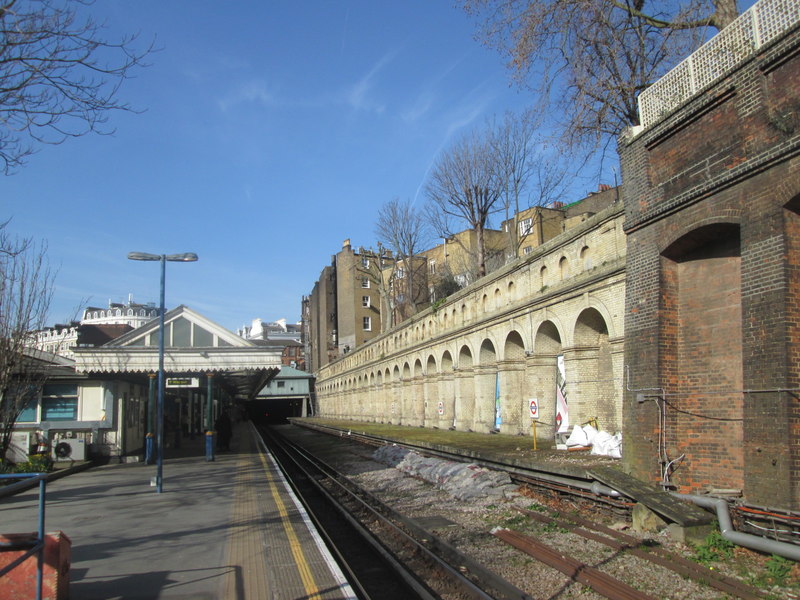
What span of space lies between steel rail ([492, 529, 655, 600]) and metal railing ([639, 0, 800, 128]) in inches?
271

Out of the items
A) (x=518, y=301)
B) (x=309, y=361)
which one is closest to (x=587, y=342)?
(x=518, y=301)

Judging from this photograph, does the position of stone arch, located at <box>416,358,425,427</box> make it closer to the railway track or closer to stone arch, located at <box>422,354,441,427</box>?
stone arch, located at <box>422,354,441,427</box>

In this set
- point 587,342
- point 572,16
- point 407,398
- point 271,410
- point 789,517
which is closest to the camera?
point 789,517

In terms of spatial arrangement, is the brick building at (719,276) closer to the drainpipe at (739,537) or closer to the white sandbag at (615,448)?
the drainpipe at (739,537)

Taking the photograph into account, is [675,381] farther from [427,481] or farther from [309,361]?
[309,361]

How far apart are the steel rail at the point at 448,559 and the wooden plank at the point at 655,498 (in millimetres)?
2675

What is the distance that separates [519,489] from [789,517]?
5.96m

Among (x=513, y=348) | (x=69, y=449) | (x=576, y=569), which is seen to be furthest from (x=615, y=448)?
(x=69, y=449)

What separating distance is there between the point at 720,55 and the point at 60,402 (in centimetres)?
1909

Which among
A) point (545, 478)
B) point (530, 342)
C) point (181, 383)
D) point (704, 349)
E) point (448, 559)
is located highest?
point (530, 342)

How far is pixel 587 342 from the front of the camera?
60.2 feet

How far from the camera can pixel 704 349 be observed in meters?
9.91

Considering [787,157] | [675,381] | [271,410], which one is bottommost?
[271,410]

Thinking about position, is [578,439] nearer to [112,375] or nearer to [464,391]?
[464,391]
